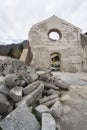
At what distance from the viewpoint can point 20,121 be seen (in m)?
2.42

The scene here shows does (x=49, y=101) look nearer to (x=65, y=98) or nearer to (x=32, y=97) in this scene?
(x=32, y=97)

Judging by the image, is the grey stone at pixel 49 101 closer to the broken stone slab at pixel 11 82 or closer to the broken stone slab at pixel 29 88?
the broken stone slab at pixel 29 88

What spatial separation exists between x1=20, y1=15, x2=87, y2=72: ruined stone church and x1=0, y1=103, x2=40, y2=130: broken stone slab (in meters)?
8.57

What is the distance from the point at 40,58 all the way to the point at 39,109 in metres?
8.44

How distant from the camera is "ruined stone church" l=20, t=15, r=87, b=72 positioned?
11.1 metres

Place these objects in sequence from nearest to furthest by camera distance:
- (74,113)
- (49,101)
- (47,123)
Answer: (47,123) → (74,113) → (49,101)

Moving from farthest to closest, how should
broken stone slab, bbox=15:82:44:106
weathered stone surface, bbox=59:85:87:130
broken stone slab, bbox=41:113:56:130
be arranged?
broken stone slab, bbox=15:82:44:106, weathered stone surface, bbox=59:85:87:130, broken stone slab, bbox=41:113:56:130

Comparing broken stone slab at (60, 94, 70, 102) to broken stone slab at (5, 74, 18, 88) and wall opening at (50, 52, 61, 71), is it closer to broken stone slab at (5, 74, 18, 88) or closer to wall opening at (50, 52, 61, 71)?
broken stone slab at (5, 74, 18, 88)

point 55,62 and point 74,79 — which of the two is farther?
point 55,62

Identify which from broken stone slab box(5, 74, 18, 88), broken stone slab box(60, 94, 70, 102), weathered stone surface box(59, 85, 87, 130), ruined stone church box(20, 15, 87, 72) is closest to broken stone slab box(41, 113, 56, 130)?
weathered stone surface box(59, 85, 87, 130)

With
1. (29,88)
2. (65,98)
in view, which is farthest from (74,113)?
(29,88)

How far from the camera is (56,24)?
1152 cm

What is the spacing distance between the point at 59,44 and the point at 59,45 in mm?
82

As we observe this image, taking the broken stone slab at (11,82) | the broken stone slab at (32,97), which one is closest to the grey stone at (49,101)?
the broken stone slab at (32,97)
